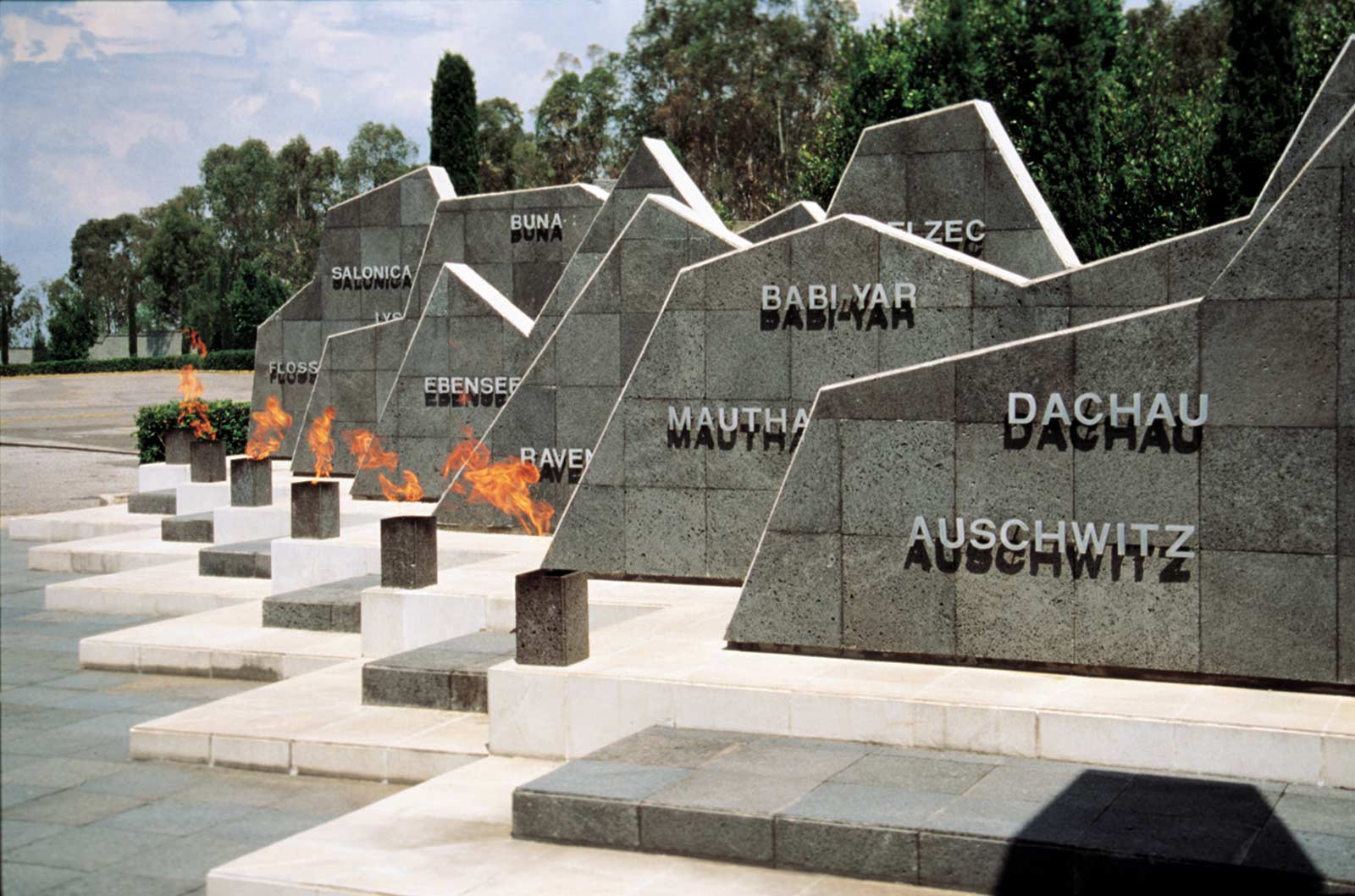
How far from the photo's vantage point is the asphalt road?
29266 millimetres

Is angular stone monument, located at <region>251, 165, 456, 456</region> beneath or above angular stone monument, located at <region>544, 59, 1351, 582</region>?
above

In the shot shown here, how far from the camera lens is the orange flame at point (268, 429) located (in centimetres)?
2688

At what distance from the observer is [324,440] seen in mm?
23891

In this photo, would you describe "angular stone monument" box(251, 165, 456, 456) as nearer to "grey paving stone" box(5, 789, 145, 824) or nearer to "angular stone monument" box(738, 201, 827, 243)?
"angular stone monument" box(738, 201, 827, 243)

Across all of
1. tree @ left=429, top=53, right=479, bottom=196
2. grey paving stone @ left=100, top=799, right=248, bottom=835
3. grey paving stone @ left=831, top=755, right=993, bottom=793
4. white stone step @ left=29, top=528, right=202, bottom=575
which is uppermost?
tree @ left=429, top=53, right=479, bottom=196

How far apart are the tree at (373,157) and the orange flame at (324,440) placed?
187 ft

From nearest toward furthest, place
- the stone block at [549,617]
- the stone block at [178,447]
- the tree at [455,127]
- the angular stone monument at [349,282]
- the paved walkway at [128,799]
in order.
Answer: the paved walkway at [128,799] < the stone block at [549,617] < the stone block at [178,447] < the angular stone monument at [349,282] < the tree at [455,127]

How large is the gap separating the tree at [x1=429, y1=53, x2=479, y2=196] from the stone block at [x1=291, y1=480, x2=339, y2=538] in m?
25.4

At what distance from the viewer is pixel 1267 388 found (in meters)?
9.70

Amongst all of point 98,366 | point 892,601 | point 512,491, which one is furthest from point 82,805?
point 98,366

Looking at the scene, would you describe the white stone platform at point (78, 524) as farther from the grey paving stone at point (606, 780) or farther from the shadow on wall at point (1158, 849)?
the shadow on wall at point (1158, 849)

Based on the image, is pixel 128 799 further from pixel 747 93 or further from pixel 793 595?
pixel 747 93

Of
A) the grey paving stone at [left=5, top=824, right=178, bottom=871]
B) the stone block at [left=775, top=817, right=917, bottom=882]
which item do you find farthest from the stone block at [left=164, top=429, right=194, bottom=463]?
the stone block at [left=775, top=817, right=917, bottom=882]

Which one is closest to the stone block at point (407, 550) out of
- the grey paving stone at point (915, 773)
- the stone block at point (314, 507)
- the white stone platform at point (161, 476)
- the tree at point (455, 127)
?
the stone block at point (314, 507)
